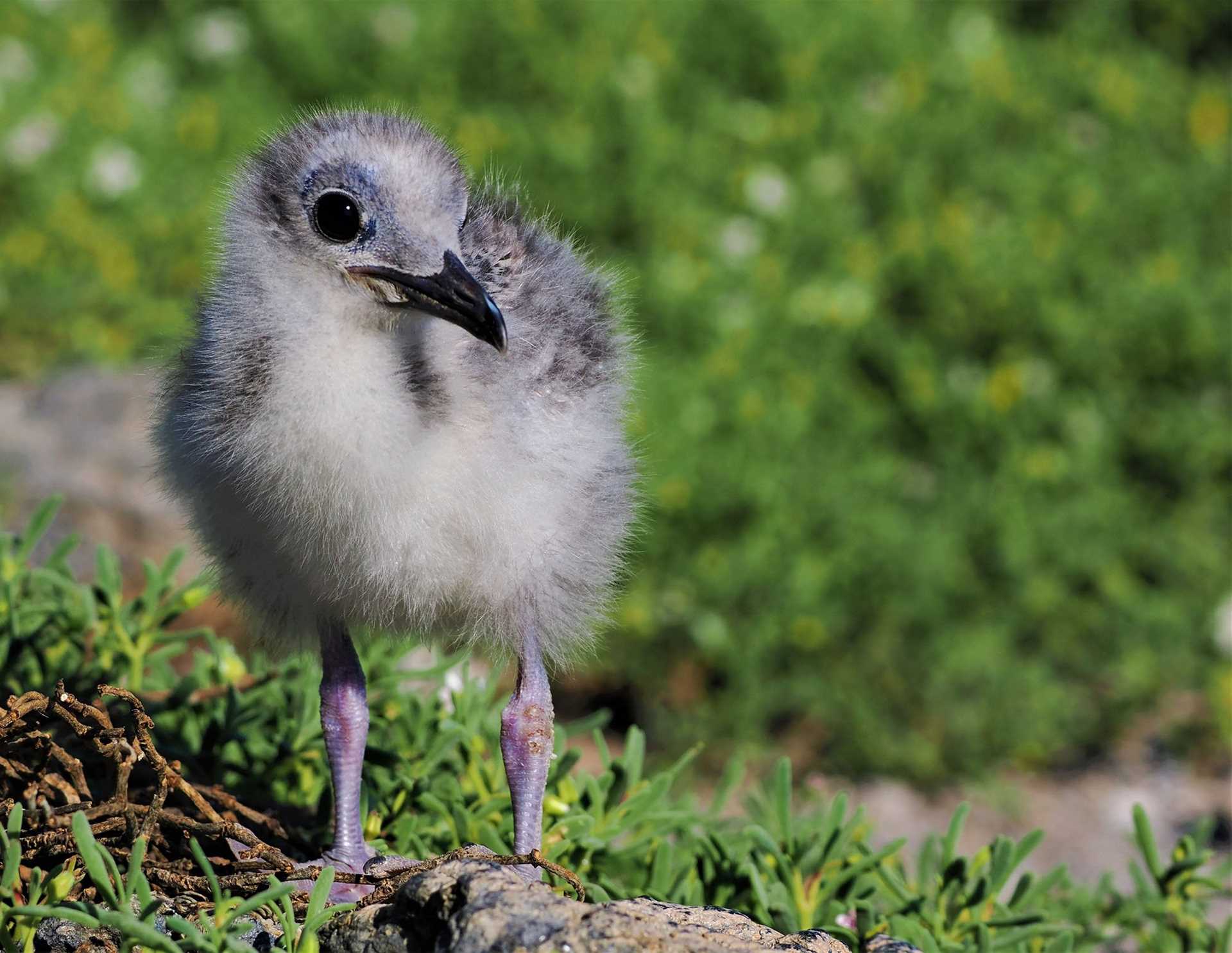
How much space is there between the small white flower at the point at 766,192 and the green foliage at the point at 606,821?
15.1 feet

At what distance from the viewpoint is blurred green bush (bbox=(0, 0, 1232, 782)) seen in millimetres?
6180

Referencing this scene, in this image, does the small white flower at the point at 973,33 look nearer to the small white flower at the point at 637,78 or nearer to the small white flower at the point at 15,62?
the small white flower at the point at 637,78

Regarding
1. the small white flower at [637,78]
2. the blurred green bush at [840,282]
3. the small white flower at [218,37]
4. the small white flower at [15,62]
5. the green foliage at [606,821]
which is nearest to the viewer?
the green foliage at [606,821]

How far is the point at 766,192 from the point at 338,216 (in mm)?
5586

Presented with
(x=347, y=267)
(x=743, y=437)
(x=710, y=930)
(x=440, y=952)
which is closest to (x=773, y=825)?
(x=710, y=930)

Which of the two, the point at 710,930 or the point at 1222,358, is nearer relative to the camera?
the point at 710,930

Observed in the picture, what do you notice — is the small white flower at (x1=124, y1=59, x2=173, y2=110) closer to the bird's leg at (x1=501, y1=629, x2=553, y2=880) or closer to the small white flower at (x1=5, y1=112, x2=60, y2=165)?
→ the small white flower at (x1=5, y1=112, x2=60, y2=165)

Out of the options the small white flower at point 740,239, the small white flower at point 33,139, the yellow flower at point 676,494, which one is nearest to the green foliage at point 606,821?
the yellow flower at point 676,494

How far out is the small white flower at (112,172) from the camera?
7766mm

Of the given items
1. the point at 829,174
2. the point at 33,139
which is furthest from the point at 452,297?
the point at 33,139

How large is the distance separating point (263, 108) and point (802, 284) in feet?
10.7

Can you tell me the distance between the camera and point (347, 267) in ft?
8.86

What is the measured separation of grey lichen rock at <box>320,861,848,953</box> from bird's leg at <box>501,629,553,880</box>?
0.43m

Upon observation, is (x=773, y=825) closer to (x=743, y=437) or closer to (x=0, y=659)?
(x=0, y=659)
